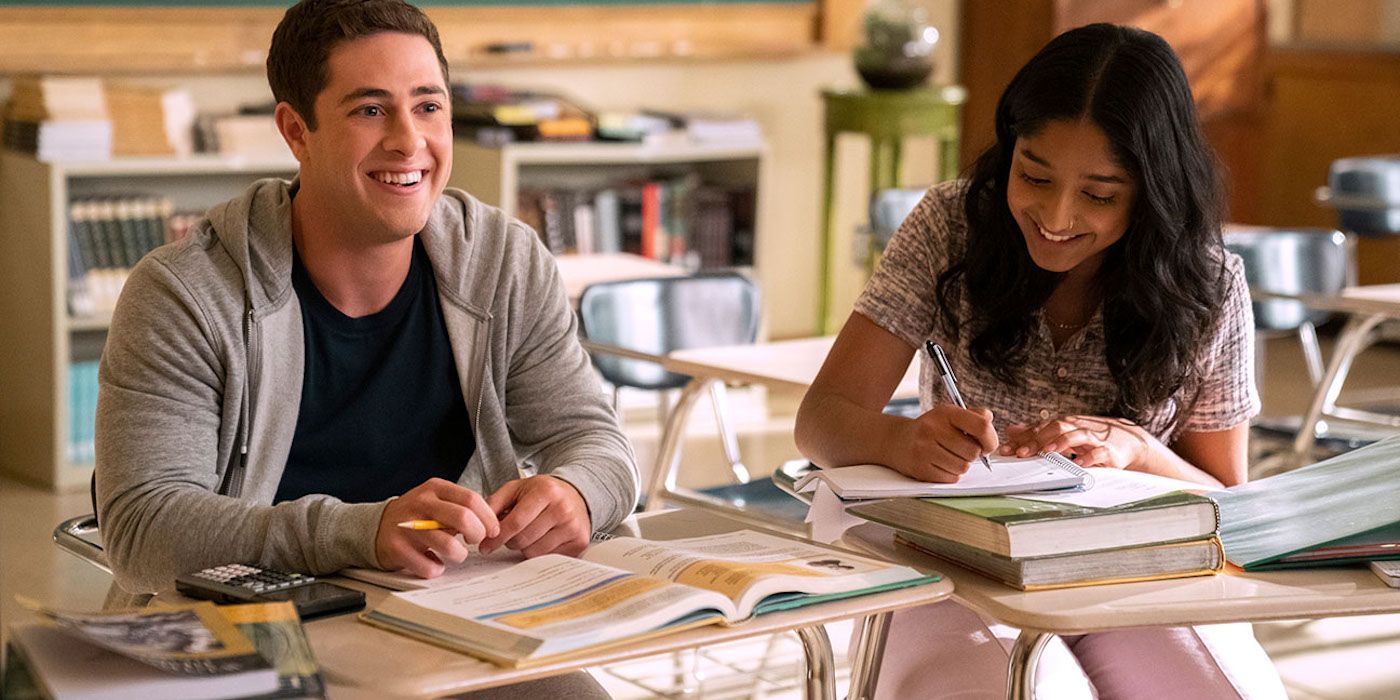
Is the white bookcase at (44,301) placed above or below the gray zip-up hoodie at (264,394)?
below

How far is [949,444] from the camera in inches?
71.5

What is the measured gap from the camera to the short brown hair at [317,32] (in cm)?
187

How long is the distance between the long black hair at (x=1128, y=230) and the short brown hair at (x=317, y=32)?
0.71 meters

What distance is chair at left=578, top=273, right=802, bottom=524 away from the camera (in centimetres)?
340

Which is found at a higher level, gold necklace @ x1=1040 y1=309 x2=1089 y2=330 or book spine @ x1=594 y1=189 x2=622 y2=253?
gold necklace @ x1=1040 y1=309 x2=1089 y2=330

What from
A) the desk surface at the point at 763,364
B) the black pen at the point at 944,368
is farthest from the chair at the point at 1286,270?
the black pen at the point at 944,368

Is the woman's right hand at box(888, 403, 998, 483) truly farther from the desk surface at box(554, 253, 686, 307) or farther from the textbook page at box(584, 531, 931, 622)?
the desk surface at box(554, 253, 686, 307)

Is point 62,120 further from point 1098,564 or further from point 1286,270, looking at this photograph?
point 1098,564

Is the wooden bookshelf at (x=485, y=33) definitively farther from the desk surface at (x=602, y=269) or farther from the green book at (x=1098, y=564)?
the green book at (x=1098, y=564)

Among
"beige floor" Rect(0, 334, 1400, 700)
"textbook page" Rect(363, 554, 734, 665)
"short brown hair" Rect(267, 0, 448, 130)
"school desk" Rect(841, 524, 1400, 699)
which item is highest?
"short brown hair" Rect(267, 0, 448, 130)

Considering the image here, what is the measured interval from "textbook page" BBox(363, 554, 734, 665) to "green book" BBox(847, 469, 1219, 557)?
0.99ft

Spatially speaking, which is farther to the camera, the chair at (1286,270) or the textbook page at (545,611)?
the chair at (1286,270)

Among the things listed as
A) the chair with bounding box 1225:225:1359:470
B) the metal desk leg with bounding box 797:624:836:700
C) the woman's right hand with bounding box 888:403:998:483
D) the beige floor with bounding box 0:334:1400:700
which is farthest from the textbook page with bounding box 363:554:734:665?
the chair with bounding box 1225:225:1359:470

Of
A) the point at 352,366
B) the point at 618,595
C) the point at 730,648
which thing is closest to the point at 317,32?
the point at 352,366
